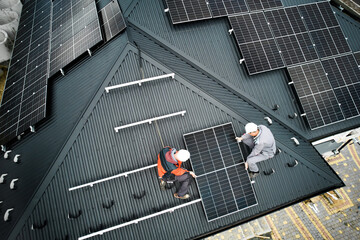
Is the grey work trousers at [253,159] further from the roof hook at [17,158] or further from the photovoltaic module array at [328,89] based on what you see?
the roof hook at [17,158]

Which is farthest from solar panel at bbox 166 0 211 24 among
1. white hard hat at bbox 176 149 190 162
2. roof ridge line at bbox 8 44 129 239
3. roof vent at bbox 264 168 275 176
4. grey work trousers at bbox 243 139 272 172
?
roof vent at bbox 264 168 275 176

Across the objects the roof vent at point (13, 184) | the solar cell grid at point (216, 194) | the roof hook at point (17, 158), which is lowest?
the solar cell grid at point (216, 194)

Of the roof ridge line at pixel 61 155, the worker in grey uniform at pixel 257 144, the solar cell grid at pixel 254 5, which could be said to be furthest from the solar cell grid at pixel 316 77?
the roof ridge line at pixel 61 155

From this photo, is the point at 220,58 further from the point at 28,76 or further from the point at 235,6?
the point at 28,76

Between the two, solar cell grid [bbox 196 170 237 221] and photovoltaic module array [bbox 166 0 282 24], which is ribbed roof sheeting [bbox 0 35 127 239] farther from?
solar cell grid [bbox 196 170 237 221]

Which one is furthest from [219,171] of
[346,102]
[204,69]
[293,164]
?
[346,102]

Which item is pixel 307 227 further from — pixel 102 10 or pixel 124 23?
pixel 102 10

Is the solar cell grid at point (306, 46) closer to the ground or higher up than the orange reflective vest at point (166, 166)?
higher up
